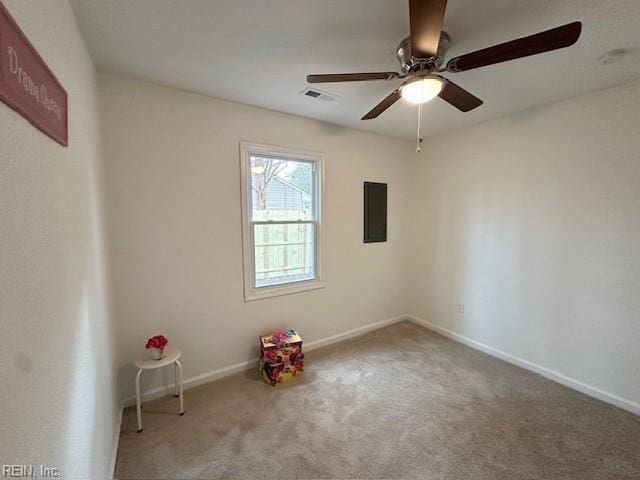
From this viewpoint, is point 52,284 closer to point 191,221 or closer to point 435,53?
point 191,221

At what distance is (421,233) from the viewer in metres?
3.69

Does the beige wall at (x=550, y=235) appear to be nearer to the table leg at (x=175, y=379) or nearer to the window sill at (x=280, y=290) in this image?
the window sill at (x=280, y=290)

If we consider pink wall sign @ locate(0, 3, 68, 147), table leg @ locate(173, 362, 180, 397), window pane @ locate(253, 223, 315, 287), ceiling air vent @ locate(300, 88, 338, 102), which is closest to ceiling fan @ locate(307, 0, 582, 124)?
ceiling air vent @ locate(300, 88, 338, 102)

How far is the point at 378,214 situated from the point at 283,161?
1.42 m

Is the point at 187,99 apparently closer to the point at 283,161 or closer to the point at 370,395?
the point at 283,161

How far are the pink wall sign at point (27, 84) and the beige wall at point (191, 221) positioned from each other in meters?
1.16

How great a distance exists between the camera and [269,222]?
2734 mm

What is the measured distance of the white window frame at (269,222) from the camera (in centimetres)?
253

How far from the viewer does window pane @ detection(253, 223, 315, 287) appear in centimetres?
275

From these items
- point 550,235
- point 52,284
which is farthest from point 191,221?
point 550,235

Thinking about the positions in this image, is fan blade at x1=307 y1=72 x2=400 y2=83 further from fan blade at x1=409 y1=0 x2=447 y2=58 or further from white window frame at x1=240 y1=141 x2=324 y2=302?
white window frame at x1=240 y1=141 x2=324 y2=302

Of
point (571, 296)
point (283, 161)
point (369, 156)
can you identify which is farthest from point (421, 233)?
point (283, 161)

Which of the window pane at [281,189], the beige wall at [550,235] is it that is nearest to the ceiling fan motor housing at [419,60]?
the window pane at [281,189]

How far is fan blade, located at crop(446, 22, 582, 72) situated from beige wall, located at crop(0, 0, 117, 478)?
5.59ft
